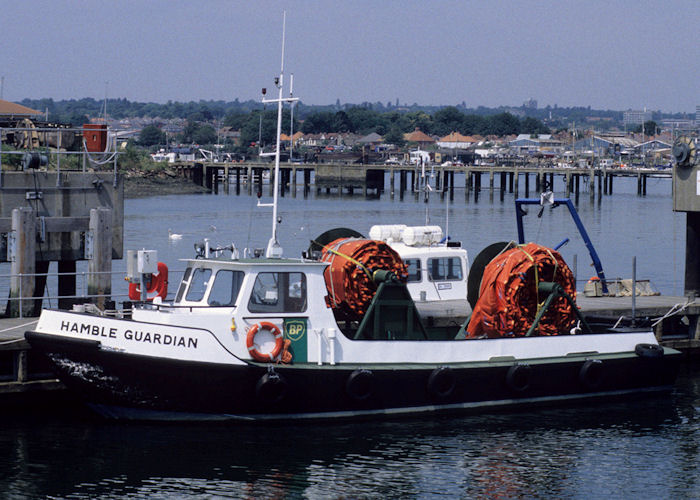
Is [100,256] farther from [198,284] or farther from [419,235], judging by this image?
[419,235]

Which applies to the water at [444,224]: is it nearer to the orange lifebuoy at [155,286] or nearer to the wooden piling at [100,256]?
the wooden piling at [100,256]

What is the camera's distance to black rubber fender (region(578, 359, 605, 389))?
21.7 meters

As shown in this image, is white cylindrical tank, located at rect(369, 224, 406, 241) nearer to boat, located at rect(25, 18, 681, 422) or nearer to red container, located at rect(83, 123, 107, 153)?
boat, located at rect(25, 18, 681, 422)

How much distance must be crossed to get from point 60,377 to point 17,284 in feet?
13.6

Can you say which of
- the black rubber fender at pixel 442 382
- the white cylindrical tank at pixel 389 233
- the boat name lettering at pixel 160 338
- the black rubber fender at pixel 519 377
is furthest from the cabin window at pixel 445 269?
the boat name lettering at pixel 160 338

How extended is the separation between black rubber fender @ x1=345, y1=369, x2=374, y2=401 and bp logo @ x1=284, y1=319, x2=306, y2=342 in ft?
3.95

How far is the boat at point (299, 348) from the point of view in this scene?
726 inches

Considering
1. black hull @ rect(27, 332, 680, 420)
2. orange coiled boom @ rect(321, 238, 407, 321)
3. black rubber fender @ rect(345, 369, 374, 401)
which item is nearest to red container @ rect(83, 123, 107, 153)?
orange coiled boom @ rect(321, 238, 407, 321)

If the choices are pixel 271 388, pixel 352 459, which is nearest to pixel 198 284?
pixel 271 388

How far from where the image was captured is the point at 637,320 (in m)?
23.3

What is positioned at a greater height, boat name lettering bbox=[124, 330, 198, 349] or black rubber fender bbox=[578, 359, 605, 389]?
boat name lettering bbox=[124, 330, 198, 349]

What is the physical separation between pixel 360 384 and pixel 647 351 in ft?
21.9

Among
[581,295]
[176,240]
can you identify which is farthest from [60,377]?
[176,240]

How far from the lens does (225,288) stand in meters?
19.1
